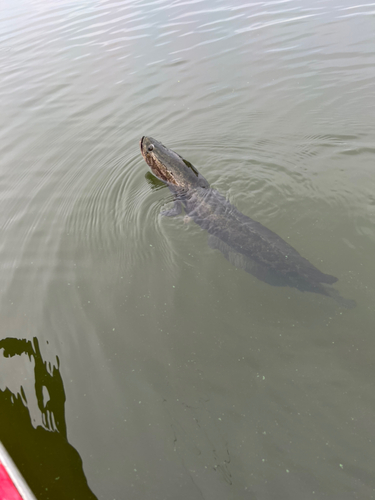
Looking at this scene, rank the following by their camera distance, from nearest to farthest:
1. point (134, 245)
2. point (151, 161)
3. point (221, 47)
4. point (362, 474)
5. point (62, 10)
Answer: point (362, 474) < point (134, 245) < point (151, 161) < point (221, 47) < point (62, 10)

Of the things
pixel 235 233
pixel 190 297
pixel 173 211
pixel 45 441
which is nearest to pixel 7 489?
pixel 45 441

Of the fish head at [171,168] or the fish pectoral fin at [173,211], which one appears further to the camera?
the fish head at [171,168]

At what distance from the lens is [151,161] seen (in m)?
6.21

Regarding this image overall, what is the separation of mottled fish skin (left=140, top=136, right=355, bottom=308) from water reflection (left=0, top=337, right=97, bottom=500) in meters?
2.64

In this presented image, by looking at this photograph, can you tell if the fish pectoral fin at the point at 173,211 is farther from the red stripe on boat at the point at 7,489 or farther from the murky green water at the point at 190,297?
the red stripe on boat at the point at 7,489

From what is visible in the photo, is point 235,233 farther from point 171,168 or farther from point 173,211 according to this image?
point 171,168

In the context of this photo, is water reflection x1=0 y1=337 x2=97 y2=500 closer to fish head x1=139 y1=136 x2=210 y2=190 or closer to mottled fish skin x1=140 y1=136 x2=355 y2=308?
mottled fish skin x1=140 y1=136 x2=355 y2=308

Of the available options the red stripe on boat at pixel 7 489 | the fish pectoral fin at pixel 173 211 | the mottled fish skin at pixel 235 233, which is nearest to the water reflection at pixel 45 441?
the red stripe on boat at pixel 7 489

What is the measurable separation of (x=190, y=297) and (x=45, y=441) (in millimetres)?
2129

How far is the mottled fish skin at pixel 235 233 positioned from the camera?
4090mm

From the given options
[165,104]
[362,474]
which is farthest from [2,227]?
[362,474]

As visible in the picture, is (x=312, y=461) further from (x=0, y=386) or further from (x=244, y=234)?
(x=0, y=386)

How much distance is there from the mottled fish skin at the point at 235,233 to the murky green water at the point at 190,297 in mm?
166

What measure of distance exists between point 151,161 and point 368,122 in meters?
4.28
